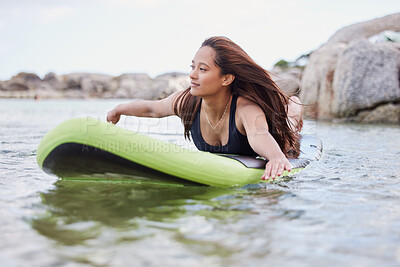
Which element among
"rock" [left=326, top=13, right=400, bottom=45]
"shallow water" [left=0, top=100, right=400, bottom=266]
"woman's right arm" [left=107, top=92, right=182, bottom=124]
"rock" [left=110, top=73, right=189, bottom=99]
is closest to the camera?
"shallow water" [left=0, top=100, right=400, bottom=266]

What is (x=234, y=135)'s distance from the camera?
3.46m

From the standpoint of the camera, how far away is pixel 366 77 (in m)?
9.42

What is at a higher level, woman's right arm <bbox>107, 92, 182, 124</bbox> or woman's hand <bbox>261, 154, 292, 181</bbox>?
woman's right arm <bbox>107, 92, 182, 124</bbox>

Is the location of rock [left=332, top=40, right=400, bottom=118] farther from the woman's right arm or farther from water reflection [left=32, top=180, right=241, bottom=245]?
water reflection [left=32, top=180, right=241, bottom=245]

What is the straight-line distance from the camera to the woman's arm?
2980mm

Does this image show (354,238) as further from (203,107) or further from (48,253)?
(203,107)

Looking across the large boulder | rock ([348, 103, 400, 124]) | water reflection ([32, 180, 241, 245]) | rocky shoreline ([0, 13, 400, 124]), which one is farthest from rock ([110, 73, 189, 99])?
water reflection ([32, 180, 241, 245])

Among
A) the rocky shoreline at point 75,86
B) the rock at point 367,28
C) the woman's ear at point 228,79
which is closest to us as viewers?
the woman's ear at point 228,79

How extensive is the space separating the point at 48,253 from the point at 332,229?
4.31 feet

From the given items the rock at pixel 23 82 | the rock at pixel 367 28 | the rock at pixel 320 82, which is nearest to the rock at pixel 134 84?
the rock at pixel 23 82

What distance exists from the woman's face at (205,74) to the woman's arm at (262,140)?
1.04 feet

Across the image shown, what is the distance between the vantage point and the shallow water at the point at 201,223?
5.42ft

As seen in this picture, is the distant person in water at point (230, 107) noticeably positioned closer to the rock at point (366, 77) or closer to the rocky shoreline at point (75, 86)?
the rock at point (366, 77)

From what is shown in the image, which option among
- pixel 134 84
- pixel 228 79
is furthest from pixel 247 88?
pixel 134 84
